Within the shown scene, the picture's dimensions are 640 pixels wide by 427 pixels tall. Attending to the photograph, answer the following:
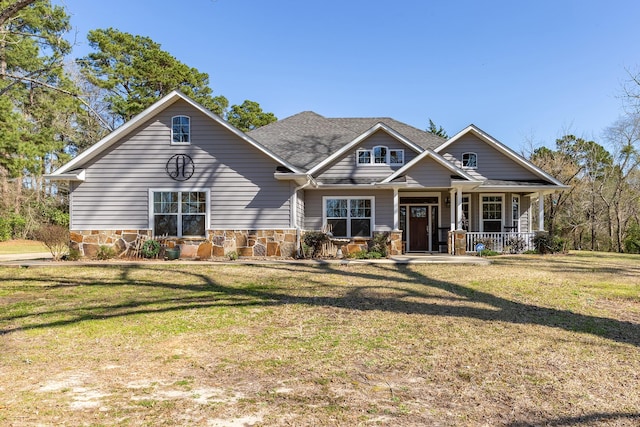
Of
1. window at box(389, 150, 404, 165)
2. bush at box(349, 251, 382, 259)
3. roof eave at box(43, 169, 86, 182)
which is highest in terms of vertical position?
window at box(389, 150, 404, 165)

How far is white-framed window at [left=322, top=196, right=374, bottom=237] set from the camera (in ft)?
52.4

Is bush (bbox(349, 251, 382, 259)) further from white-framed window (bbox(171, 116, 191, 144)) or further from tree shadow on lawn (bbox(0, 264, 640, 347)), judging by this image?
white-framed window (bbox(171, 116, 191, 144))

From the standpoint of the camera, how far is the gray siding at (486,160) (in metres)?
17.6

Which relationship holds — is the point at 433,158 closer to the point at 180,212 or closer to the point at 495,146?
the point at 495,146

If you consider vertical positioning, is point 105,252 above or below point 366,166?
below

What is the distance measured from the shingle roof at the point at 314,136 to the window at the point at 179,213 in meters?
4.45

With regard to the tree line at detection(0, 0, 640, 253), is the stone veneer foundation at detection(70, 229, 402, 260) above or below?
below

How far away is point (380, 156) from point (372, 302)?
1021 centimetres

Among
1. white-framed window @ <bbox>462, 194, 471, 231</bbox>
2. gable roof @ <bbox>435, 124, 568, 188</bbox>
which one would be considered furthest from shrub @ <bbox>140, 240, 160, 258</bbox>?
white-framed window @ <bbox>462, 194, 471, 231</bbox>

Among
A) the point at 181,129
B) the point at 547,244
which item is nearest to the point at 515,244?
the point at 547,244

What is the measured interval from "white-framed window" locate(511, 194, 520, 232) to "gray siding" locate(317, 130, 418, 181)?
205 inches

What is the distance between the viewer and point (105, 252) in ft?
43.7

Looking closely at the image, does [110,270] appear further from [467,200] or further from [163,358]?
[467,200]

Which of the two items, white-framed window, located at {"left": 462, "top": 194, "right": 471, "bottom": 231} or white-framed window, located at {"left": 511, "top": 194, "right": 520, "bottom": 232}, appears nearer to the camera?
white-framed window, located at {"left": 462, "top": 194, "right": 471, "bottom": 231}
